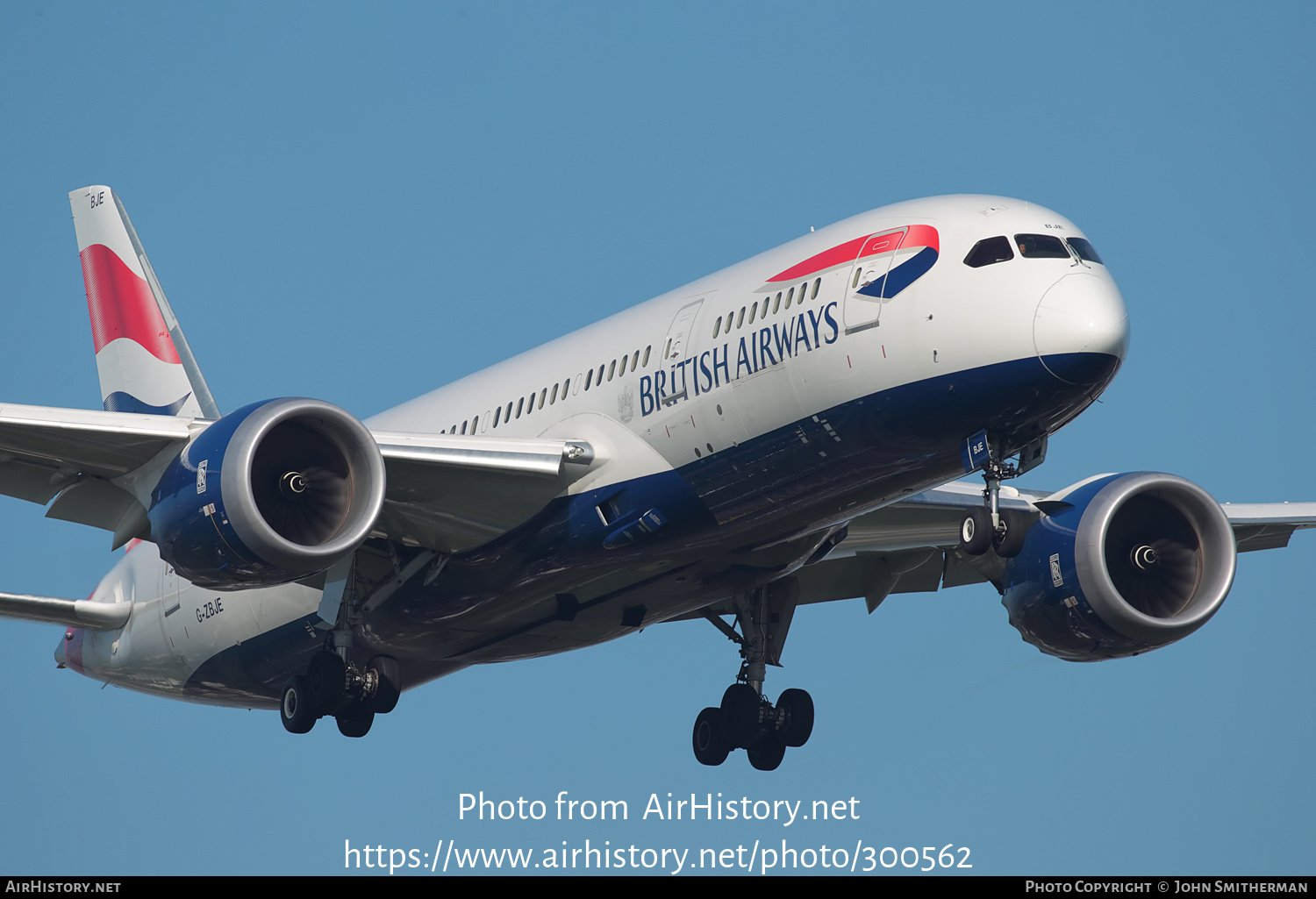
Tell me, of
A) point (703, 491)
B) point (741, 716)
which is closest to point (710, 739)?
point (741, 716)

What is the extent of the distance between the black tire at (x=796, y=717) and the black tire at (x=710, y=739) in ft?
3.23

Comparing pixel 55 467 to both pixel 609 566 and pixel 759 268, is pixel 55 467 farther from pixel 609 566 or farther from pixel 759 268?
pixel 759 268

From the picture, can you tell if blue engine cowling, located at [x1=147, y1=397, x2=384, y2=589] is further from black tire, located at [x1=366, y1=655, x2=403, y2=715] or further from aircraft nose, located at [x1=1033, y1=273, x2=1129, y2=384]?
aircraft nose, located at [x1=1033, y1=273, x2=1129, y2=384]

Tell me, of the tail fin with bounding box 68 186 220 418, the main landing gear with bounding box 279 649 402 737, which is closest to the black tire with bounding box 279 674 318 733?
the main landing gear with bounding box 279 649 402 737

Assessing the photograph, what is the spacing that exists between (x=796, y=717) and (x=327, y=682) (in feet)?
26.2

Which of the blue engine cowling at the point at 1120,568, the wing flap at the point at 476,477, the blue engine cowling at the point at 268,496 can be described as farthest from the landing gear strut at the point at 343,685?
the blue engine cowling at the point at 1120,568

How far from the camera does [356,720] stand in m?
28.6

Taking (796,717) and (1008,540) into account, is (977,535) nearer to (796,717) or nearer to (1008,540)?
(1008,540)

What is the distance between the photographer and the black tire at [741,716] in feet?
99.2

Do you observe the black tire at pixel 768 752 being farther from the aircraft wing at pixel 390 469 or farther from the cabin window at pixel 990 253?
the cabin window at pixel 990 253

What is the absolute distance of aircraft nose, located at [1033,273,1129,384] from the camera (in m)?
20.6

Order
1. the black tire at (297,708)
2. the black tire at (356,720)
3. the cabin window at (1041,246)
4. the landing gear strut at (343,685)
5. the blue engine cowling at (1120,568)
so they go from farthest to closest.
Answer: the black tire at (356,720) < the black tire at (297,708) < the landing gear strut at (343,685) < the blue engine cowling at (1120,568) < the cabin window at (1041,246)

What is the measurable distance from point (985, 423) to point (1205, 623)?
7.45 meters

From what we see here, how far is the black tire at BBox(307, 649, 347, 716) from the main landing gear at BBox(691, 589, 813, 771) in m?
6.37
